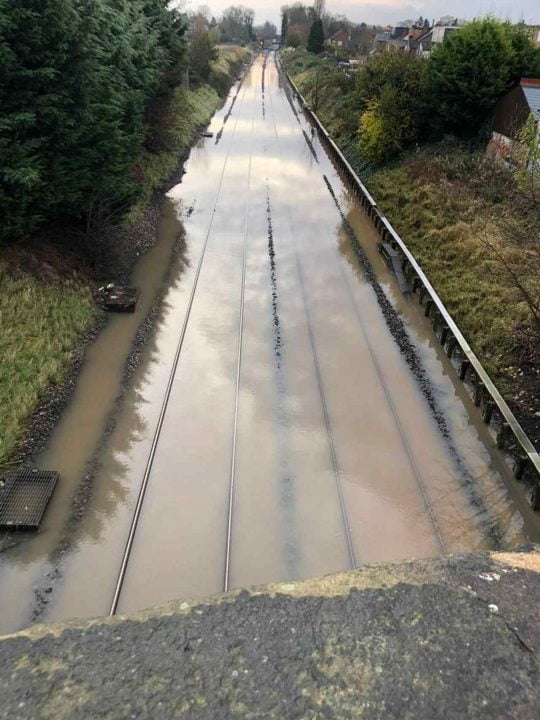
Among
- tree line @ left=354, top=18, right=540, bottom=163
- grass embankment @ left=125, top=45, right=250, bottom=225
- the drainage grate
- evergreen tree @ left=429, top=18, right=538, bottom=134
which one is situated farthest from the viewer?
grass embankment @ left=125, top=45, right=250, bottom=225

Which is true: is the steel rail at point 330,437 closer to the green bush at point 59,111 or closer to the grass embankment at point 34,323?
the grass embankment at point 34,323

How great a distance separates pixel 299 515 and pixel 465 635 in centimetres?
411

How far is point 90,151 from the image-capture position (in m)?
14.1

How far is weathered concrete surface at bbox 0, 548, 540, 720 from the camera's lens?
4.25 metres

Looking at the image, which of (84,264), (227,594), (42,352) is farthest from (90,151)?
(227,594)

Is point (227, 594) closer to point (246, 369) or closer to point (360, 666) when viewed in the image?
point (360, 666)

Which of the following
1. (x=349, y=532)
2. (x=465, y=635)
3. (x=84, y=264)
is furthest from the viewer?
(x=84, y=264)

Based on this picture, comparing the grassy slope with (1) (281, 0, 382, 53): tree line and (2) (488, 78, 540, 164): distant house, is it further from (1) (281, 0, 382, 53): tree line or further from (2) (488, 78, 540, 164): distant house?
(1) (281, 0, 382, 53): tree line

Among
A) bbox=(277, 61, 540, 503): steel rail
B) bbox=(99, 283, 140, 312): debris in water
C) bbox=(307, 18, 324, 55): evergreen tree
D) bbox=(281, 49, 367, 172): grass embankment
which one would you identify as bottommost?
bbox=(99, 283, 140, 312): debris in water

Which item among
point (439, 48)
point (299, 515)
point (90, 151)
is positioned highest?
point (439, 48)

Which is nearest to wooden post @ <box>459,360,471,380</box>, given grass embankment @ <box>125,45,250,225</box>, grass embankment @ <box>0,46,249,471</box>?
grass embankment @ <box>0,46,249,471</box>

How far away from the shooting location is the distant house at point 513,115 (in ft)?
66.3

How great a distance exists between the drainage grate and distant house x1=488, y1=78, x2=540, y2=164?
18.8 meters

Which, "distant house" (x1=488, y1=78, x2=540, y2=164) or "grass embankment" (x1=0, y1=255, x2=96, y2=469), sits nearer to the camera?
"grass embankment" (x1=0, y1=255, x2=96, y2=469)
